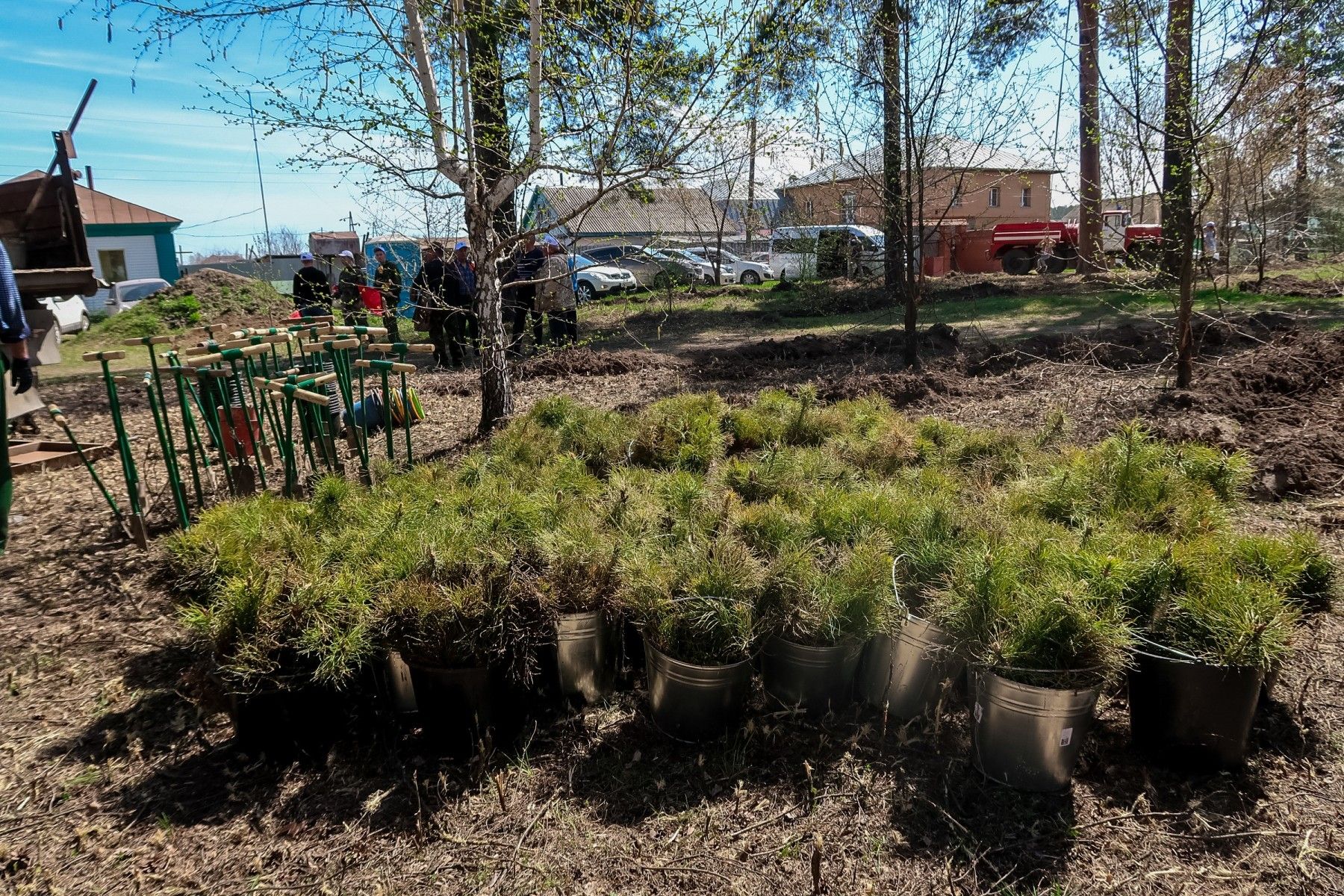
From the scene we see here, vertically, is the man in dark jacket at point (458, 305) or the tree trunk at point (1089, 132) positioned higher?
the tree trunk at point (1089, 132)

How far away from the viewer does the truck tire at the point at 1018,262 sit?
20375mm

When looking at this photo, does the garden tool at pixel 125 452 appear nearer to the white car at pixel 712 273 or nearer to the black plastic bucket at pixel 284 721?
the black plastic bucket at pixel 284 721

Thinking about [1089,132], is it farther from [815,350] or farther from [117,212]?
[117,212]

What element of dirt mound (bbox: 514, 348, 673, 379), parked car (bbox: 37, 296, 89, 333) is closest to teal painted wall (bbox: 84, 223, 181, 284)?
parked car (bbox: 37, 296, 89, 333)

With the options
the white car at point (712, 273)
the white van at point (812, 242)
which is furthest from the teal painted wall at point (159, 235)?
the white van at point (812, 242)

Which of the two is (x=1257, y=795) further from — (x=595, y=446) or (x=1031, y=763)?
(x=595, y=446)

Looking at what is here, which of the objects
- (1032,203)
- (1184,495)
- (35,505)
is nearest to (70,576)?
(35,505)

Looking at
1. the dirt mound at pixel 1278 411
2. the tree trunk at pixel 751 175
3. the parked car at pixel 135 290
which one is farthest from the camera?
the parked car at pixel 135 290

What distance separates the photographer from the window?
102 feet

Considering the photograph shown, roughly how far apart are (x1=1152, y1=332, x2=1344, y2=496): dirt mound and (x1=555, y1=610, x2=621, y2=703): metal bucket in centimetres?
404

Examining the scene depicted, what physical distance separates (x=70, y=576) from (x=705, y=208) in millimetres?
18676

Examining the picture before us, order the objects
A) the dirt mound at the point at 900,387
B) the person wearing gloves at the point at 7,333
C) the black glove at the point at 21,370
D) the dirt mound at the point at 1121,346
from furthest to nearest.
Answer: the dirt mound at the point at 1121,346 → the dirt mound at the point at 900,387 → the black glove at the point at 21,370 → the person wearing gloves at the point at 7,333

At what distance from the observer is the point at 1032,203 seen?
139ft

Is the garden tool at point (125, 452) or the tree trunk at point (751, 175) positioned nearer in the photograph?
the garden tool at point (125, 452)
